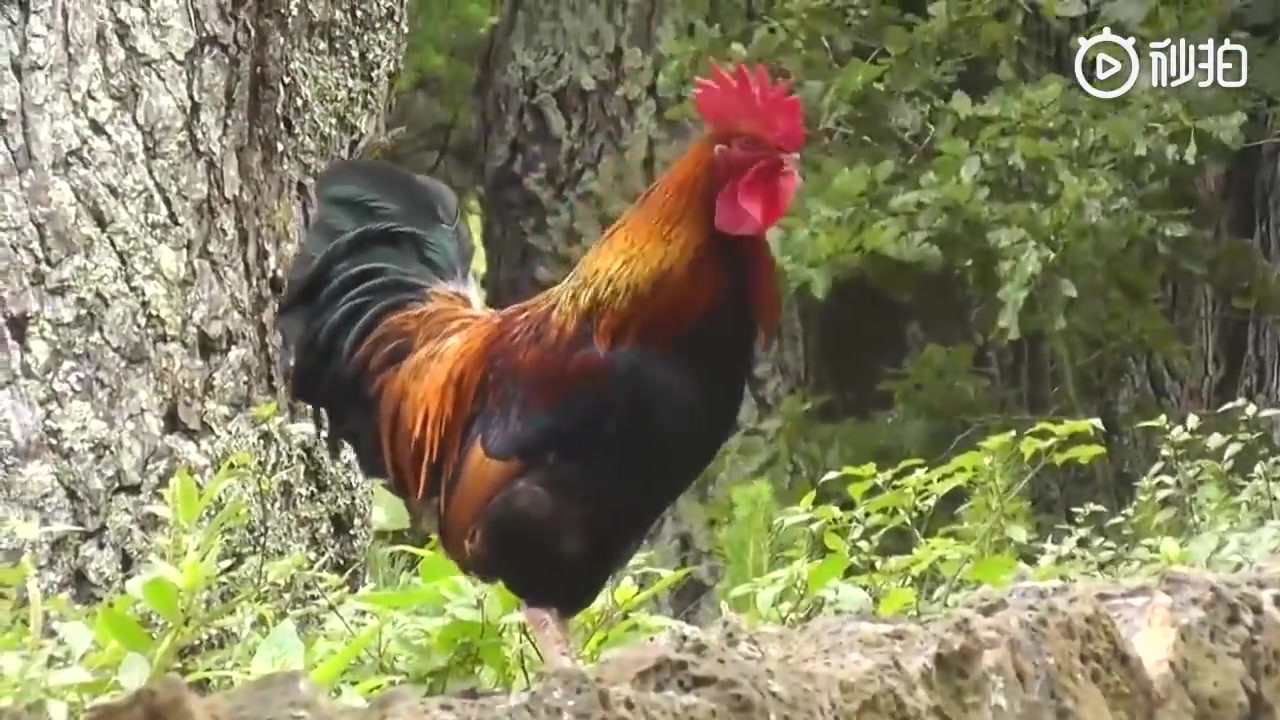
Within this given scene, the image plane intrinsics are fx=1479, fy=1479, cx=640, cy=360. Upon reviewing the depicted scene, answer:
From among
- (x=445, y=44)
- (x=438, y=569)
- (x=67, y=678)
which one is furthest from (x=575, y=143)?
(x=67, y=678)

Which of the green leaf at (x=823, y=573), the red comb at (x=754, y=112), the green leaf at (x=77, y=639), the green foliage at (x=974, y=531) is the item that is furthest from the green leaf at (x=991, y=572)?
the green leaf at (x=77, y=639)

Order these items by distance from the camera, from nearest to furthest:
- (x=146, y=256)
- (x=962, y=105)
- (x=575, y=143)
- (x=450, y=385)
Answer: (x=450, y=385), (x=146, y=256), (x=575, y=143), (x=962, y=105)

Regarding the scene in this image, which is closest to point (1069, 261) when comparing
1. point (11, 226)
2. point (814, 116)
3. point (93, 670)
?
point (814, 116)

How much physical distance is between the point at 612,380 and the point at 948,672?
333 millimetres

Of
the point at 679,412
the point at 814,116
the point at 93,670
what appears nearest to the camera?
the point at 93,670

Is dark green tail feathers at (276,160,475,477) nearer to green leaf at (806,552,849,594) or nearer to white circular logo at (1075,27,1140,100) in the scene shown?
green leaf at (806,552,849,594)

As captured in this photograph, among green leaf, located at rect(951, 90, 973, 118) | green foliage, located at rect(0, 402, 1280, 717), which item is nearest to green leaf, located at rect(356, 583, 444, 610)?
green foliage, located at rect(0, 402, 1280, 717)

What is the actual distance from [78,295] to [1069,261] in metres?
1.33

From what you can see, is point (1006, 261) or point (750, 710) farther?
point (1006, 261)

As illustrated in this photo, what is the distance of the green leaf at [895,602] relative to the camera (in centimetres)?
128

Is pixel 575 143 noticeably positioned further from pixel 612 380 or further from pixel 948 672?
pixel 948 672

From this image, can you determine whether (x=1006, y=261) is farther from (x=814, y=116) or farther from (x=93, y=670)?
(x=93, y=670)

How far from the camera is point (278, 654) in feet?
3.37

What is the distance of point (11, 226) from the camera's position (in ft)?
4.82
